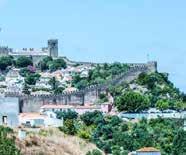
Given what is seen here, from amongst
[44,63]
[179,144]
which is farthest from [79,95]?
[44,63]

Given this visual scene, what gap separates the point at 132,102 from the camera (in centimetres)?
7406

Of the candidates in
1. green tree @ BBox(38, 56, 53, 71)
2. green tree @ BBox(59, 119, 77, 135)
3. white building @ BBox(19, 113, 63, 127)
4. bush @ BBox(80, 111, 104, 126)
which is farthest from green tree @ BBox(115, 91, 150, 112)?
green tree @ BBox(38, 56, 53, 71)

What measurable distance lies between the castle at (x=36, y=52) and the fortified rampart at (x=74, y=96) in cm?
2112

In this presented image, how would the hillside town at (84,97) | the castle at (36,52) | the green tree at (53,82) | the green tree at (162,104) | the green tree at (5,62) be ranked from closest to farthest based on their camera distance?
the hillside town at (84,97) < the green tree at (162,104) < the green tree at (53,82) < the green tree at (5,62) < the castle at (36,52)

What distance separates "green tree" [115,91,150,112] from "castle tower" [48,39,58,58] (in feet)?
103

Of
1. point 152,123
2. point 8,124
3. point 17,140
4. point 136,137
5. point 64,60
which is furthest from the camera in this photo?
point 64,60

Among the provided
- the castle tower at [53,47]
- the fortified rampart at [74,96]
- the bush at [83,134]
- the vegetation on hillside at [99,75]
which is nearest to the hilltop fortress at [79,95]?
the fortified rampart at [74,96]

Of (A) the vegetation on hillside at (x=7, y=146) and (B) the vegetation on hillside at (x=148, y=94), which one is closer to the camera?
(A) the vegetation on hillside at (x=7, y=146)

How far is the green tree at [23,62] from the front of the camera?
10056 cm

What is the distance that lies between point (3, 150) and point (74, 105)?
3830 centimetres

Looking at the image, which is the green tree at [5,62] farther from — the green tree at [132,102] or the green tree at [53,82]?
the green tree at [132,102]

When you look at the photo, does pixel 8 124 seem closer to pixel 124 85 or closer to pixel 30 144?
pixel 30 144

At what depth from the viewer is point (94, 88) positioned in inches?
3155

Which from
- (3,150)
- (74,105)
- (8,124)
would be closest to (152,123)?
(74,105)
